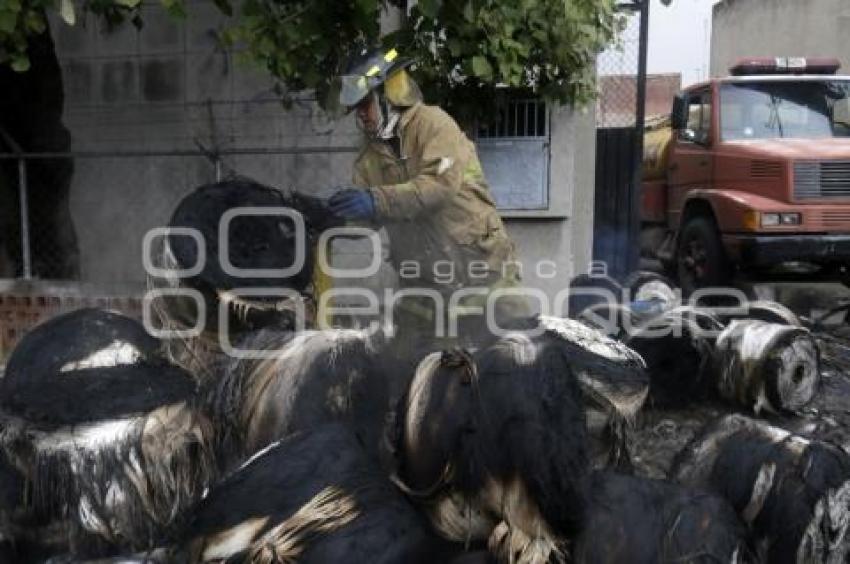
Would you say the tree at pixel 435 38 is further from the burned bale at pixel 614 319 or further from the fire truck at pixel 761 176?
the fire truck at pixel 761 176

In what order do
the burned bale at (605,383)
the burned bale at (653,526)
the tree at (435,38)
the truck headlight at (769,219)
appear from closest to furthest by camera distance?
the burned bale at (653,526), the burned bale at (605,383), the tree at (435,38), the truck headlight at (769,219)

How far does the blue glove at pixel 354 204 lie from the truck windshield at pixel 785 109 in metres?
6.65

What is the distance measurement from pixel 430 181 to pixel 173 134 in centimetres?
374

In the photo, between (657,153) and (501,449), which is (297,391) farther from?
(657,153)

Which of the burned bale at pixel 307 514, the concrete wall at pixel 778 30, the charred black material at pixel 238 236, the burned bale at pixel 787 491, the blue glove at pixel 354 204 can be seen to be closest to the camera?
the burned bale at pixel 307 514

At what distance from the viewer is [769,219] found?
781cm

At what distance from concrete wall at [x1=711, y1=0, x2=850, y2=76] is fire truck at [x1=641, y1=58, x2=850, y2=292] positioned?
34.7ft

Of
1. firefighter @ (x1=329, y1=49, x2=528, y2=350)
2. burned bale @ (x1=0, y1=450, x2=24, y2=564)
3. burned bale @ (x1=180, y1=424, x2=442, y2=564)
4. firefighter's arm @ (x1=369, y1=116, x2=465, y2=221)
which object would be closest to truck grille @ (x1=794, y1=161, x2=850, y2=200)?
firefighter @ (x1=329, y1=49, x2=528, y2=350)

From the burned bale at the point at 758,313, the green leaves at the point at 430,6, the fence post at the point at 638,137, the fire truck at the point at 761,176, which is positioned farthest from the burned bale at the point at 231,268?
the fire truck at the point at 761,176

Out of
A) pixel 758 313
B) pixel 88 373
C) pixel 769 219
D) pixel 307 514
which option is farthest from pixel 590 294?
pixel 769 219

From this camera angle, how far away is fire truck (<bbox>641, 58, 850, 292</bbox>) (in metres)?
7.84

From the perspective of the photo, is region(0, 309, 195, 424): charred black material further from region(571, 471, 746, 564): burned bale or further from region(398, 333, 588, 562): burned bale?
region(571, 471, 746, 564): burned bale

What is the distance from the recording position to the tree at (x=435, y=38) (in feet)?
13.1

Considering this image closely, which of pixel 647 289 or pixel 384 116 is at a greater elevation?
pixel 384 116
